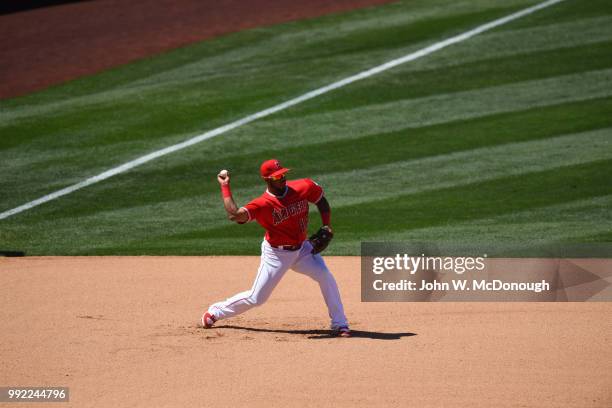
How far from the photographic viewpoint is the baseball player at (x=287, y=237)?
30.6ft

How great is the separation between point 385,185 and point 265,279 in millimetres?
6528

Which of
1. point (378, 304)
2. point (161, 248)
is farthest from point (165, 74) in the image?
point (378, 304)

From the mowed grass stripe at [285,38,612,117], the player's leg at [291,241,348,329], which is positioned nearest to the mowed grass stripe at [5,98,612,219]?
the mowed grass stripe at [285,38,612,117]

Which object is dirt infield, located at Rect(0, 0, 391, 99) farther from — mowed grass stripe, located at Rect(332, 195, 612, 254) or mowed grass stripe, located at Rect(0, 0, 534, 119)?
mowed grass stripe, located at Rect(332, 195, 612, 254)

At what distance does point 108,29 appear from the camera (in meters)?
23.7

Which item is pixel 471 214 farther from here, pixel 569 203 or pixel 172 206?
pixel 172 206

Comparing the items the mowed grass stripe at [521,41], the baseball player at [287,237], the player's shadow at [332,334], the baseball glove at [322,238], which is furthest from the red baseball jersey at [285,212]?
the mowed grass stripe at [521,41]

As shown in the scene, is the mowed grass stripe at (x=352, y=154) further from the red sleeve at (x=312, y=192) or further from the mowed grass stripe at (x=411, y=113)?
the red sleeve at (x=312, y=192)

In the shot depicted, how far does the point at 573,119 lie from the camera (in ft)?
59.1

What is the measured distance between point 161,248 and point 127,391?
19.2ft

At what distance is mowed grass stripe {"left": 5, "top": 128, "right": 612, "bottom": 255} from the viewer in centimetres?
1448

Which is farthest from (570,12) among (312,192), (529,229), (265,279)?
(265,279)

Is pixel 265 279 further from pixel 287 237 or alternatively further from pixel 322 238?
pixel 322 238

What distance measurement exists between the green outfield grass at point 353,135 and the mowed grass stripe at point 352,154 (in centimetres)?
4
